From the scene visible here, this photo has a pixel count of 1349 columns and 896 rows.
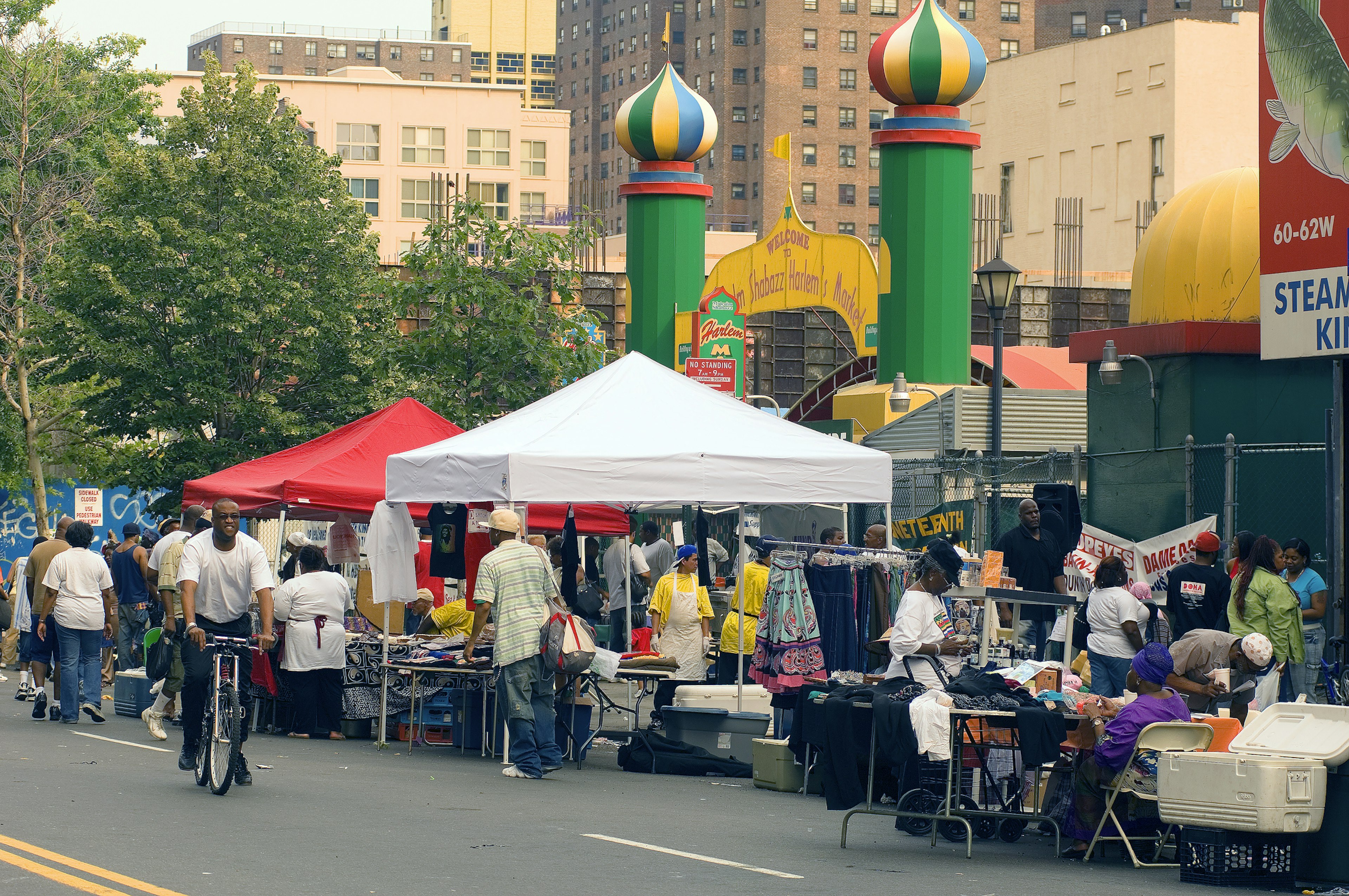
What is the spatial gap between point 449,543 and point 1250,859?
1007 cm

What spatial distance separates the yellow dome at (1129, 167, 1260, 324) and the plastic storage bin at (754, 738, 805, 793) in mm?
8707

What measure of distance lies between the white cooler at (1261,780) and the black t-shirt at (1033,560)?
7532mm

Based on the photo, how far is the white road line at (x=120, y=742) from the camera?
15.5 m

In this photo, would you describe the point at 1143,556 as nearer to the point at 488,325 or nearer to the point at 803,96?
the point at 488,325

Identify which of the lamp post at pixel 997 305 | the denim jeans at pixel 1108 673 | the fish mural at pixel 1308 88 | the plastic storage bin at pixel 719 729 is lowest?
the plastic storage bin at pixel 719 729

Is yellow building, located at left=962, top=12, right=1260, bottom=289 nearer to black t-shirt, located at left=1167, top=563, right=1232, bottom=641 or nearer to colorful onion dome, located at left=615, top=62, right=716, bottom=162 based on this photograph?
colorful onion dome, located at left=615, top=62, right=716, bottom=162

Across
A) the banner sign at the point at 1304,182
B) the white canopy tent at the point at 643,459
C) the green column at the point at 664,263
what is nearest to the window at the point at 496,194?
the green column at the point at 664,263

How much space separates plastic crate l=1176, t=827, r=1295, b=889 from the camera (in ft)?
32.7

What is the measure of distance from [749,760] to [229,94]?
19675mm

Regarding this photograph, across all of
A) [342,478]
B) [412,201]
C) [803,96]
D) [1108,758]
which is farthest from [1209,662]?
[803,96]

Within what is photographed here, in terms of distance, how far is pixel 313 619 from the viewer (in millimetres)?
16938

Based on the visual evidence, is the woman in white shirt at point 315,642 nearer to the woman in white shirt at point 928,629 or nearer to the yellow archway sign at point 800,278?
the woman in white shirt at point 928,629

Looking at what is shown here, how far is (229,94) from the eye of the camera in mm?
31281

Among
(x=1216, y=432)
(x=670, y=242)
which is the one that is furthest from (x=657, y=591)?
(x=670, y=242)
